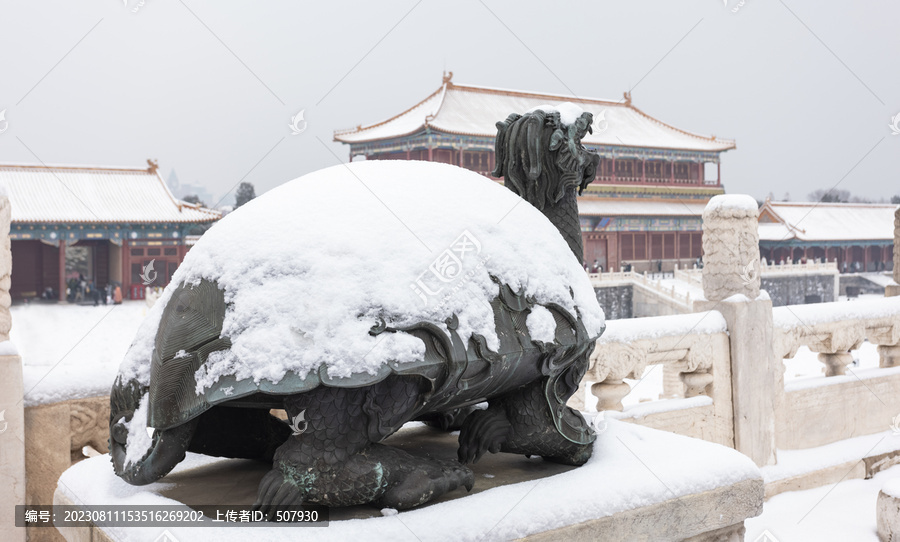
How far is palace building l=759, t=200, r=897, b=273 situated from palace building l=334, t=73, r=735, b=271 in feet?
7.82

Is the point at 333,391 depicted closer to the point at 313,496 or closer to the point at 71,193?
the point at 313,496

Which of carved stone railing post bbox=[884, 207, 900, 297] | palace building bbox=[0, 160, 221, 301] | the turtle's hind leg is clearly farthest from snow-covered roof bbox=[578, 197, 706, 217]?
the turtle's hind leg

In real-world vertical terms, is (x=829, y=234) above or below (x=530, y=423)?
above

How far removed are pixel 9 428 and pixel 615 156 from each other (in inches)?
894

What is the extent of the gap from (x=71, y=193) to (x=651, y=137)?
57.9 ft

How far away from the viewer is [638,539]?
5.51 feet

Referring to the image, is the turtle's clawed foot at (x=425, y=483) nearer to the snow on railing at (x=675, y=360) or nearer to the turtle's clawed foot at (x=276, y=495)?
the turtle's clawed foot at (x=276, y=495)

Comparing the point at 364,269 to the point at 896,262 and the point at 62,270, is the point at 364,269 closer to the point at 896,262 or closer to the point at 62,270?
the point at 896,262

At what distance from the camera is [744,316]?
157 inches

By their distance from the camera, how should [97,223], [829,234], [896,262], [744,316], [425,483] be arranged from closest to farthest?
[425,483] → [744,316] → [896,262] → [97,223] → [829,234]

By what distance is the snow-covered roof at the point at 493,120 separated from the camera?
21.1 m

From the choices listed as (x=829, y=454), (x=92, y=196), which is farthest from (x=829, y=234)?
(x=829, y=454)

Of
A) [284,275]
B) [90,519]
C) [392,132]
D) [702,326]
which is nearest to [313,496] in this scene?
[284,275]

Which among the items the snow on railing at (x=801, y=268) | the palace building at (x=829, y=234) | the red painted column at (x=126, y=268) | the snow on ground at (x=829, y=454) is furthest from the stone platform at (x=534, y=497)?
the palace building at (x=829, y=234)
